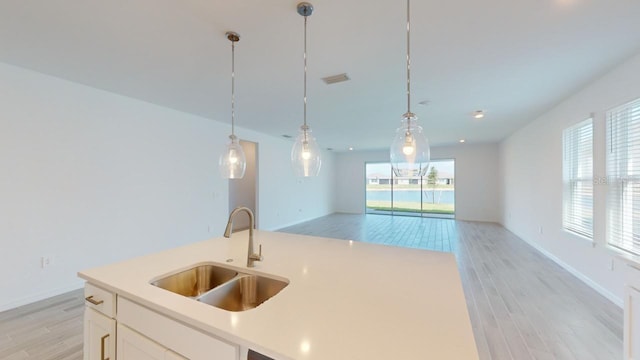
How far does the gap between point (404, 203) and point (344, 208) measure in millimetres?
2249

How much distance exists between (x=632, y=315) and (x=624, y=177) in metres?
1.81

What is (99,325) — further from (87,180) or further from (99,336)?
(87,180)

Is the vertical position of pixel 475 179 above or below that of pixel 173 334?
above

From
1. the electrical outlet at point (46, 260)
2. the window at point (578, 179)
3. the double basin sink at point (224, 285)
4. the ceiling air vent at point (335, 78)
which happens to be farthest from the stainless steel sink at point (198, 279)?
the window at point (578, 179)

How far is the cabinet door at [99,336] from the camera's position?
122cm

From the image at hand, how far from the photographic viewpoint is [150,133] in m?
3.79

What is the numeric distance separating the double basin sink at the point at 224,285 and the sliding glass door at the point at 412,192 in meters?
6.89

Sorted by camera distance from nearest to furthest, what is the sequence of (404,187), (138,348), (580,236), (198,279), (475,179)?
(138,348)
(198,279)
(580,236)
(475,179)
(404,187)

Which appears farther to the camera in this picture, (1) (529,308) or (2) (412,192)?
(2) (412,192)

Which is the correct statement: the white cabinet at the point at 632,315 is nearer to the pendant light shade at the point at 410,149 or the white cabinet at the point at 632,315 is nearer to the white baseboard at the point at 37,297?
the pendant light shade at the point at 410,149

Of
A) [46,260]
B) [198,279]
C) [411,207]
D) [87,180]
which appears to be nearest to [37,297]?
[46,260]

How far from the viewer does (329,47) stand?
2174 millimetres

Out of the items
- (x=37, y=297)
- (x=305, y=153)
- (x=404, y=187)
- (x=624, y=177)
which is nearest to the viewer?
(x=305, y=153)

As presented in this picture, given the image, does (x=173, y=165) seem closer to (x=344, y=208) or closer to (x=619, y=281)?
(x=619, y=281)
